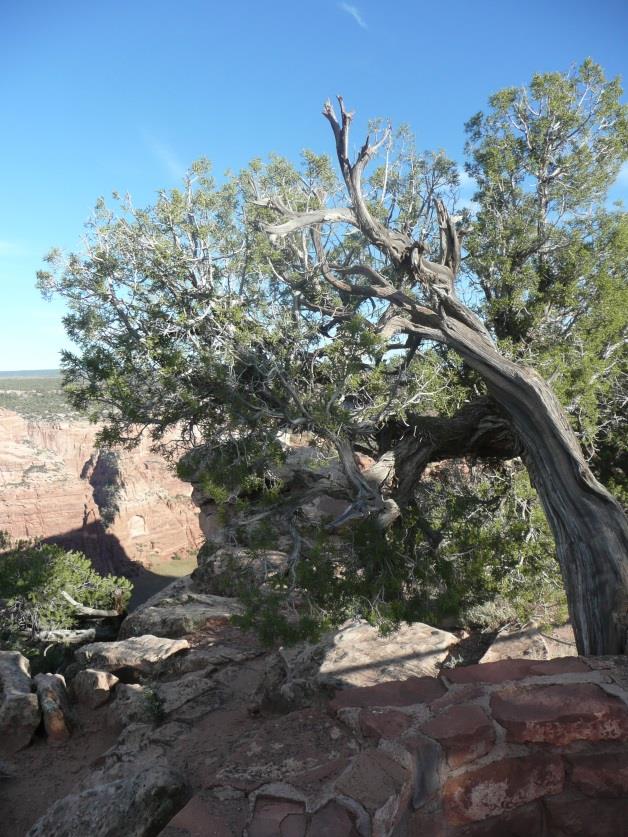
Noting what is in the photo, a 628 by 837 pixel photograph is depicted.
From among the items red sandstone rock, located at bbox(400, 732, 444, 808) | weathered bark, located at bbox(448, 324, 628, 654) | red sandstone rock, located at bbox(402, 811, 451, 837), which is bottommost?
red sandstone rock, located at bbox(402, 811, 451, 837)

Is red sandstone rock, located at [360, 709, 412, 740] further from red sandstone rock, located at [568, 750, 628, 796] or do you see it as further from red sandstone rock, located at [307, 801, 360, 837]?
red sandstone rock, located at [568, 750, 628, 796]

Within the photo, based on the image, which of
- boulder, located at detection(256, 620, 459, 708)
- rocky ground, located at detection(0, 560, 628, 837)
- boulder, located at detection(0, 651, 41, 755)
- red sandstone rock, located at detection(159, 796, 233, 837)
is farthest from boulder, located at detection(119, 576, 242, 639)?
red sandstone rock, located at detection(159, 796, 233, 837)

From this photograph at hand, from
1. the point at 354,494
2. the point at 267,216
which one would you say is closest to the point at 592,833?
the point at 354,494

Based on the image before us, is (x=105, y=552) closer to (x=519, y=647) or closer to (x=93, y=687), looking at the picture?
(x=93, y=687)

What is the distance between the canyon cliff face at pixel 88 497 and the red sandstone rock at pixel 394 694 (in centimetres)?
3292

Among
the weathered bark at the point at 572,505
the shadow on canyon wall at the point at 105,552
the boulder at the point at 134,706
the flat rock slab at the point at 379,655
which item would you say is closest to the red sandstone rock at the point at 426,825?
the weathered bark at the point at 572,505

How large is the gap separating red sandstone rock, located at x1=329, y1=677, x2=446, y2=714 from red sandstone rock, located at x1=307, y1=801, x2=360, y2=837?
66 centimetres

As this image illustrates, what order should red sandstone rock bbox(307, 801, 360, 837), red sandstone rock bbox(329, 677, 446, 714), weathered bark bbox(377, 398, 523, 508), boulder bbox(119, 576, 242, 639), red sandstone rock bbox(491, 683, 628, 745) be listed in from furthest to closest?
1. boulder bbox(119, 576, 242, 639)
2. weathered bark bbox(377, 398, 523, 508)
3. red sandstone rock bbox(329, 677, 446, 714)
4. red sandstone rock bbox(491, 683, 628, 745)
5. red sandstone rock bbox(307, 801, 360, 837)

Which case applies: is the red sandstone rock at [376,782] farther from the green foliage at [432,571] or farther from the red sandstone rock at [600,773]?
the green foliage at [432,571]

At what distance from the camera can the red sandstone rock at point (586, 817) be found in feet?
8.94

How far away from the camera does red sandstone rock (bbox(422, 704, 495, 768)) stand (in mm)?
2645

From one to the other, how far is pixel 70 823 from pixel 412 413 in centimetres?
501

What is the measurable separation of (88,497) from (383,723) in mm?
39452

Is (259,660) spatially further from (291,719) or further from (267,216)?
(267,216)
